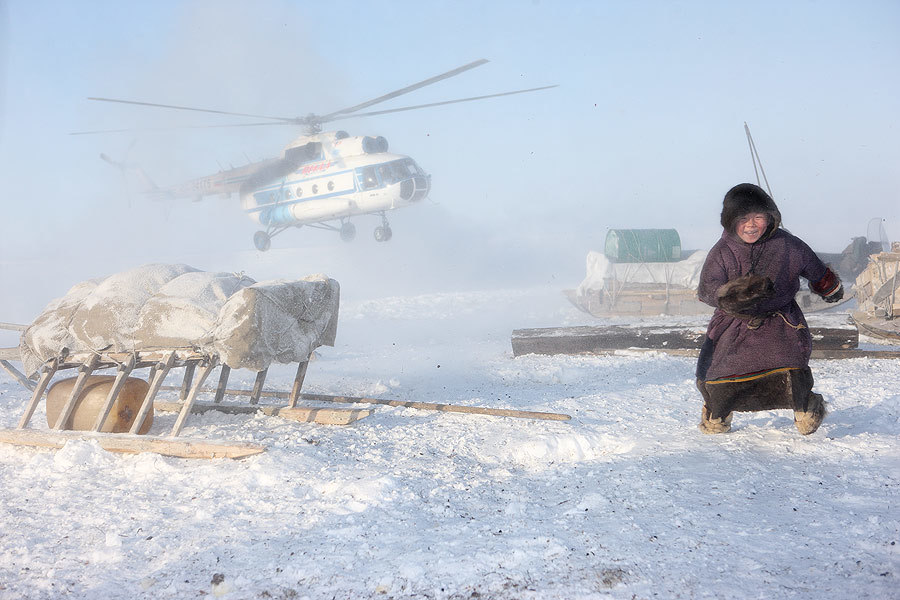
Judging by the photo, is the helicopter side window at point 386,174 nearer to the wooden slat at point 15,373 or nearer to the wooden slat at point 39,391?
the wooden slat at point 15,373

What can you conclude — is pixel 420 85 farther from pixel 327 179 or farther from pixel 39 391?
pixel 39 391

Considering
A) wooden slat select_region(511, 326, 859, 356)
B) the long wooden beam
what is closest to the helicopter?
wooden slat select_region(511, 326, 859, 356)

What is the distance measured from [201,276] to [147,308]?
0.50 meters

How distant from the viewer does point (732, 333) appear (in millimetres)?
3732

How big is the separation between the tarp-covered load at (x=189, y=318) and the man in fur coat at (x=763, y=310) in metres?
3.11

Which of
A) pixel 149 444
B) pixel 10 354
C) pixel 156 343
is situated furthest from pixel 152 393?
pixel 10 354

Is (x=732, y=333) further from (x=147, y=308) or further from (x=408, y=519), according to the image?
(x=147, y=308)

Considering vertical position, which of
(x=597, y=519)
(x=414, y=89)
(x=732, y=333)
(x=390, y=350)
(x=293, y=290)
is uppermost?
(x=414, y=89)

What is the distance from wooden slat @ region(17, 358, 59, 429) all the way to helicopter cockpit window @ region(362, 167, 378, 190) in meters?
14.6

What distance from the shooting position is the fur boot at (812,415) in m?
3.59

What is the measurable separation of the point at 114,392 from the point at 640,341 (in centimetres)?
618

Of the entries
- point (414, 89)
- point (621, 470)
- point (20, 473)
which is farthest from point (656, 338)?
point (414, 89)

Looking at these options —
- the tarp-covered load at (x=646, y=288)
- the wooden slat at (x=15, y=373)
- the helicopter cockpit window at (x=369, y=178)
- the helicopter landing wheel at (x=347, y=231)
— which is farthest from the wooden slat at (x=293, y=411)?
the helicopter landing wheel at (x=347, y=231)

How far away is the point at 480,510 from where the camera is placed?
296cm
